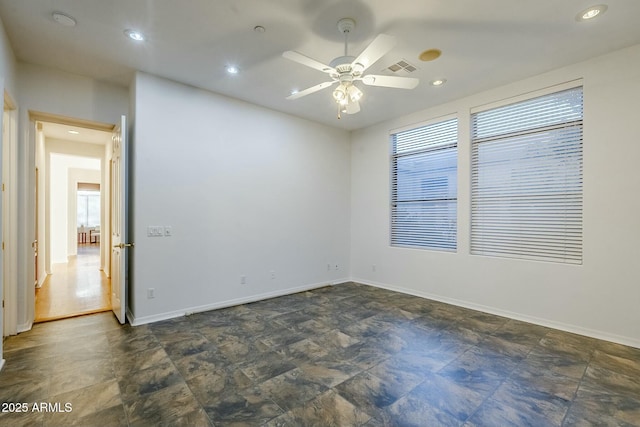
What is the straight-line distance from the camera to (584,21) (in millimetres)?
2586

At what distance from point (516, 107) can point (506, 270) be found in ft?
7.00

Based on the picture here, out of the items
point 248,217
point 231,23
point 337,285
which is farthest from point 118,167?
point 337,285

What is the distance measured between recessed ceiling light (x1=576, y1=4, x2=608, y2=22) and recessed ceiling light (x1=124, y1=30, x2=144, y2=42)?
12.9ft

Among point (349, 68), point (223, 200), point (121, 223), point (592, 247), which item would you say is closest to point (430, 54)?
point (349, 68)

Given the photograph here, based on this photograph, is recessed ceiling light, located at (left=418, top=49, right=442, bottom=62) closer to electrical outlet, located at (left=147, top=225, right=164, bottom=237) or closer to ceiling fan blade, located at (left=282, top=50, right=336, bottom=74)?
ceiling fan blade, located at (left=282, top=50, right=336, bottom=74)

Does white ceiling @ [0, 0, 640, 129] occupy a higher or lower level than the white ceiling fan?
higher

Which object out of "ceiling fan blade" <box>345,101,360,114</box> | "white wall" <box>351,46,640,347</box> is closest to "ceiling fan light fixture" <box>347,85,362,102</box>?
"ceiling fan blade" <box>345,101,360,114</box>

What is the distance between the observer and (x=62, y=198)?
8398 millimetres

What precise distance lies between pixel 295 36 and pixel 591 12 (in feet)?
8.32

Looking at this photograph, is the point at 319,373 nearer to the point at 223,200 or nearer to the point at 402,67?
the point at 223,200

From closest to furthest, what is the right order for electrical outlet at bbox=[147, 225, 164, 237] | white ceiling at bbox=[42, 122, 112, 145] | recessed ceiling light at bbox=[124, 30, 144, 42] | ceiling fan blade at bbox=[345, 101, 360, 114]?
recessed ceiling light at bbox=[124, 30, 144, 42]
ceiling fan blade at bbox=[345, 101, 360, 114]
electrical outlet at bbox=[147, 225, 164, 237]
white ceiling at bbox=[42, 122, 112, 145]

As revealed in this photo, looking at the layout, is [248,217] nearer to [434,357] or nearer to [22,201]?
[22,201]

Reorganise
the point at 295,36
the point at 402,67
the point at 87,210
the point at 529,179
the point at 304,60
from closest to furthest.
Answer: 1. the point at 304,60
2. the point at 295,36
3. the point at 402,67
4. the point at 529,179
5. the point at 87,210

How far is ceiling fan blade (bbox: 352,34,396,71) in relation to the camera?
209 centimetres
